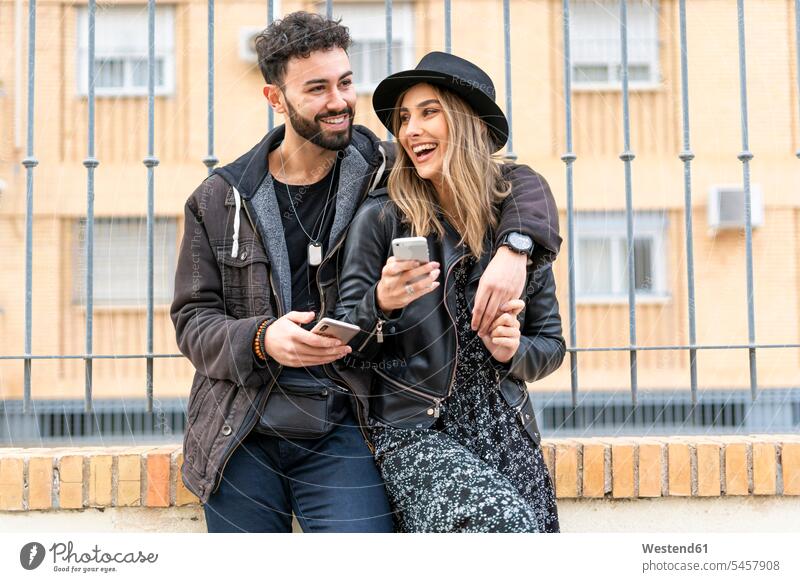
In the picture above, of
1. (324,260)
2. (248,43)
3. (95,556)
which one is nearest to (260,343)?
(324,260)

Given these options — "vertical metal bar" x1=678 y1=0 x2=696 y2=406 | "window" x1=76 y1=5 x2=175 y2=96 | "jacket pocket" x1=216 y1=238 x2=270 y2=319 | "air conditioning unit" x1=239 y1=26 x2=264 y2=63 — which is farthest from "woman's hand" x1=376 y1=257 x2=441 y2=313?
"window" x1=76 y1=5 x2=175 y2=96

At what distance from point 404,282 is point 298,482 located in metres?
0.61

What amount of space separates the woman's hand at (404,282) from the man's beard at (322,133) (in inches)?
17.6

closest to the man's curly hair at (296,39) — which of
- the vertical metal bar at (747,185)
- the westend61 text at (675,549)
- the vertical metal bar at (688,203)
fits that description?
the vertical metal bar at (688,203)

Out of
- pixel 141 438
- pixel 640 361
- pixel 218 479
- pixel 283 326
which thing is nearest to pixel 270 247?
pixel 283 326

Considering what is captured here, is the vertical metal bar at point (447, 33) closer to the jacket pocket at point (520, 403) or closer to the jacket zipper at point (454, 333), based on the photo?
the jacket zipper at point (454, 333)

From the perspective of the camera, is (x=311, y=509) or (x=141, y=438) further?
(x=141, y=438)

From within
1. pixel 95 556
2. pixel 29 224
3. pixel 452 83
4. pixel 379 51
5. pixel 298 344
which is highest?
pixel 379 51

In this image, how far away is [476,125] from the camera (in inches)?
89.2

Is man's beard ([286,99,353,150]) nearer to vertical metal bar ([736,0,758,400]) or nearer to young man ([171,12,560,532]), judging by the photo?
young man ([171,12,560,532])

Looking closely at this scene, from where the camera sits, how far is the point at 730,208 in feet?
10.5

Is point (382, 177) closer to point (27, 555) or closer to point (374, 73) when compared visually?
point (374, 73)

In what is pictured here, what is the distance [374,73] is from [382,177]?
95 centimetres

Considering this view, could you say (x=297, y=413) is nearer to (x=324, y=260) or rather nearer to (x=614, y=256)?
(x=324, y=260)
